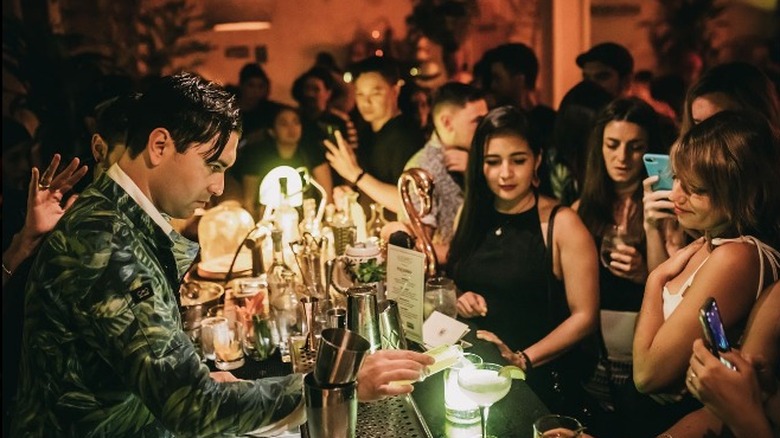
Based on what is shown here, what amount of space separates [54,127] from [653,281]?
4.10 metres

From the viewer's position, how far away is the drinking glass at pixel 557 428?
1.33 metres

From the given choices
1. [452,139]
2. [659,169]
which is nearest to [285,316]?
[659,169]

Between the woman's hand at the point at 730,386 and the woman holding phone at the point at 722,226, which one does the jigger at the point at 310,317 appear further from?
the woman's hand at the point at 730,386

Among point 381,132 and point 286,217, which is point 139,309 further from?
point 381,132

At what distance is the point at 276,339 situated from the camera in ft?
7.23

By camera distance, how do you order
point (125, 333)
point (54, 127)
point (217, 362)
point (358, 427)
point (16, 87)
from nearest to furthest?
point (125, 333), point (358, 427), point (217, 362), point (54, 127), point (16, 87)

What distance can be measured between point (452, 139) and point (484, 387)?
241cm

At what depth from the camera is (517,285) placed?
252cm

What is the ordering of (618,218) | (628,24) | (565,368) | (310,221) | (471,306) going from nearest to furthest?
(471,306) < (565,368) < (618,218) < (310,221) < (628,24)

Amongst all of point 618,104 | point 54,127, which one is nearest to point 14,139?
point 54,127

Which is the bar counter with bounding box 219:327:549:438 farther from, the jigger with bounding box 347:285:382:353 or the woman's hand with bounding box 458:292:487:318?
the woman's hand with bounding box 458:292:487:318

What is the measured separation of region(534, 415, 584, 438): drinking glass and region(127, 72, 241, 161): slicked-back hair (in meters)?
0.91

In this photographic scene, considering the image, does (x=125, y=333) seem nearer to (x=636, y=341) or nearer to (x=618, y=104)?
(x=636, y=341)

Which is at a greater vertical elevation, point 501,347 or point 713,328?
point 713,328
